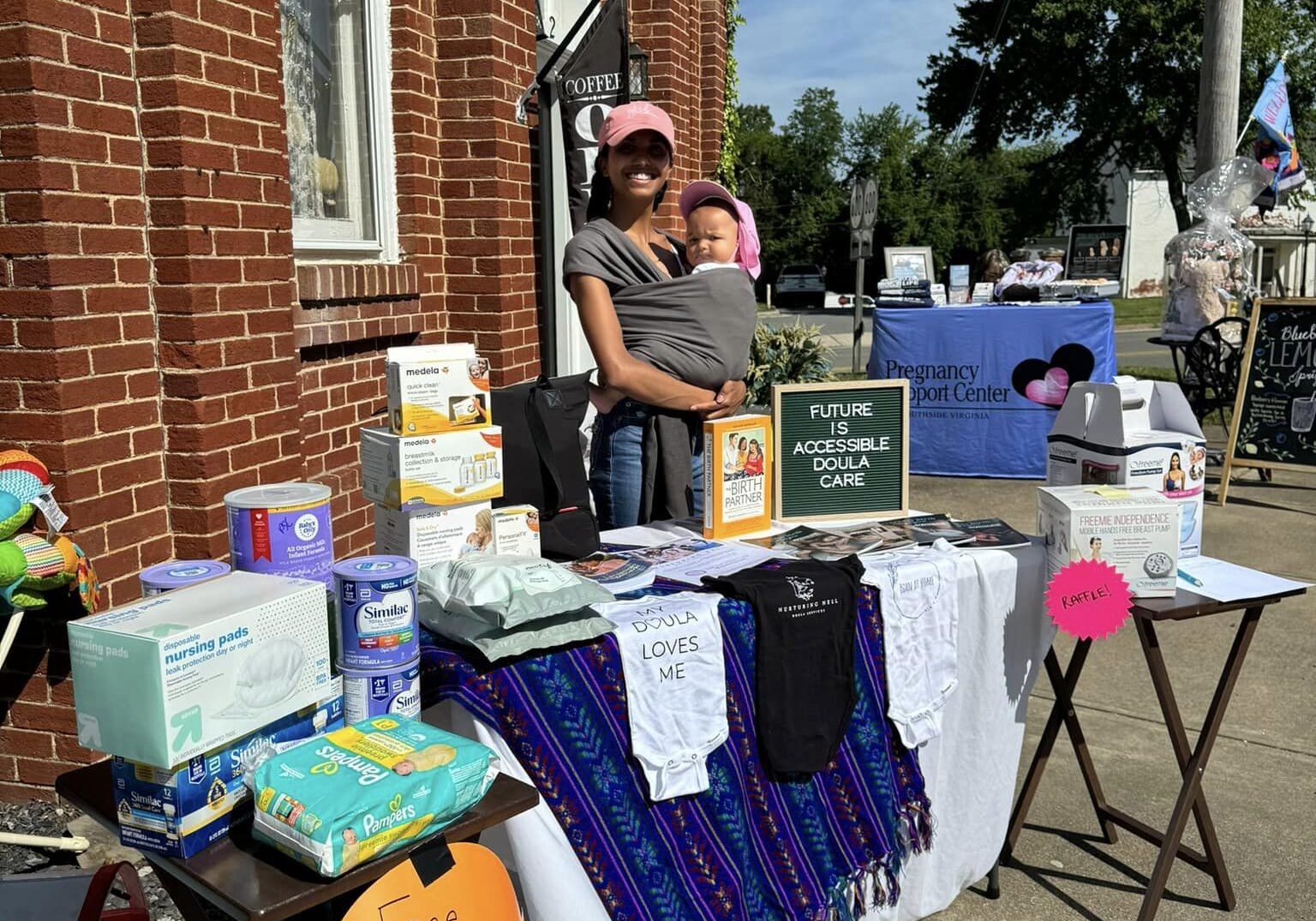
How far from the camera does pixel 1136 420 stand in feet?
10.4

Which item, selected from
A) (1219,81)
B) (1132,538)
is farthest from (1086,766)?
(1219,81)

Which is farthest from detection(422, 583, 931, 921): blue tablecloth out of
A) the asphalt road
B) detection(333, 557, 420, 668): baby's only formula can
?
the asphalt road

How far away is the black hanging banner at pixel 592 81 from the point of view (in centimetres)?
532

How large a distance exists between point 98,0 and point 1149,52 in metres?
30.9

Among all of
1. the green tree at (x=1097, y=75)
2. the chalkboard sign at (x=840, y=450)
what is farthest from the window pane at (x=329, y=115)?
the green tree at (x=1097, y=75)

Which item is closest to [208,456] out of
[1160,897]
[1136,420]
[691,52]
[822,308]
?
[1136,420]

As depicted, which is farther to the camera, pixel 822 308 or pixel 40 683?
pixel 822 308

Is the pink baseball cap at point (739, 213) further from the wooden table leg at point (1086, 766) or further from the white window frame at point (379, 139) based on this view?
the white window frame at point (379, 139)

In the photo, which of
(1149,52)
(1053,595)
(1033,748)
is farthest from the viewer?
(1149,52)

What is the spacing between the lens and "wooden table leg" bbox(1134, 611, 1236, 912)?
278cm

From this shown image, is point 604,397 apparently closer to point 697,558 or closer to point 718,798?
point 697,558

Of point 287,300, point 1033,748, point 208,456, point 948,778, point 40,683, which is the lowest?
point 1033,748

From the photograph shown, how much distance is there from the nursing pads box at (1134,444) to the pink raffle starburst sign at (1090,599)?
0.36 m

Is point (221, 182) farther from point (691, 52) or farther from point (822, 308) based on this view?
point (822, 308)
